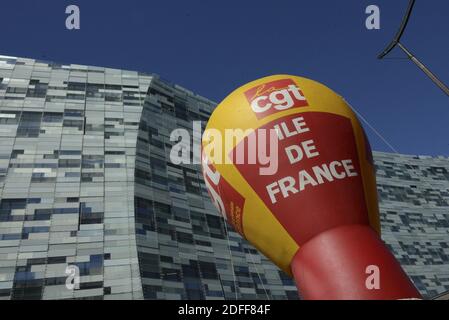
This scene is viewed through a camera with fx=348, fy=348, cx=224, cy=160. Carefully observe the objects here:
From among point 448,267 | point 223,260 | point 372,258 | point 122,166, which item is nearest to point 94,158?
point 122,166

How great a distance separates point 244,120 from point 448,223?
195 ft

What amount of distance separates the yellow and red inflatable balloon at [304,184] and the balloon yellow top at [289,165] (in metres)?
0.02

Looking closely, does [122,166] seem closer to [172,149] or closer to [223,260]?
[172,149]

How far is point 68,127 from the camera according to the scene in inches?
1331

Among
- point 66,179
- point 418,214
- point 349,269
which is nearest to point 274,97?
point 349,269

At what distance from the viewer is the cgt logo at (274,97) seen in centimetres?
730

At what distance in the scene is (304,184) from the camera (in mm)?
6762

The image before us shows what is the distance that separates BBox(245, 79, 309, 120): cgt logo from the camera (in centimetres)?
730

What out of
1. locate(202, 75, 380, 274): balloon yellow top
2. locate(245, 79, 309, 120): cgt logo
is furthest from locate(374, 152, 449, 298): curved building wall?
locate(245, 79, 309, 120): cgt logo

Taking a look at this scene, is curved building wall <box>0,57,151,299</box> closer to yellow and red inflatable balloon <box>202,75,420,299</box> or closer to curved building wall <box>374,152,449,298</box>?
yellow and red inflatable balloon <box>202,75,420,299</box>

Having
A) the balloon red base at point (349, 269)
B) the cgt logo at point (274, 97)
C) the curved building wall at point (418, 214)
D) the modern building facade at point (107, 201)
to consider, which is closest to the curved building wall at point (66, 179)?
the modern building facade at point (107, 201)

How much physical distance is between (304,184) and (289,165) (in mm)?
472

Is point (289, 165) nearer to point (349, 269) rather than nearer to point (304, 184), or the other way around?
point (304, 184)

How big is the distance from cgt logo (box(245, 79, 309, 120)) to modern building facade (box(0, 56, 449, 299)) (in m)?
21.4
